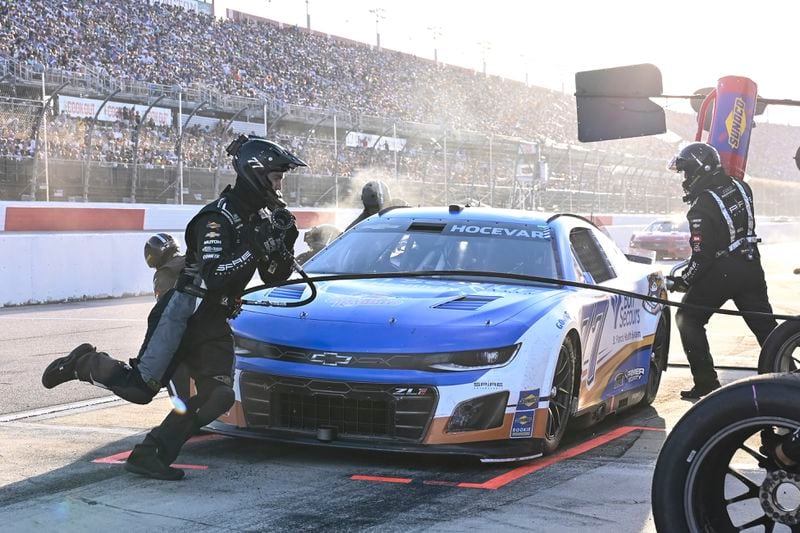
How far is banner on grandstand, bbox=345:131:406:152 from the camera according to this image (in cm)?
2800

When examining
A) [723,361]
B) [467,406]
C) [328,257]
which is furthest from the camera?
[723,361]

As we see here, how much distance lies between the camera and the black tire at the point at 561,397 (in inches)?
217

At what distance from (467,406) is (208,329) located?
128 centimetres

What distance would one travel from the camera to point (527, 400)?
5281 millimetres

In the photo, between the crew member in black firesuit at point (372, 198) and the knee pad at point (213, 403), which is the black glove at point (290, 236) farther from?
the crew member in black firesuit at point (372, 198)

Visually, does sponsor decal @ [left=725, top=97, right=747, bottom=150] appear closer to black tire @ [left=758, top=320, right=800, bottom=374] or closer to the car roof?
black tire @ [left=758, top=320, right=800, bottom=374]

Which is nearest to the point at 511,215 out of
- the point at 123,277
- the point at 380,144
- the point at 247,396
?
the point at 247,396

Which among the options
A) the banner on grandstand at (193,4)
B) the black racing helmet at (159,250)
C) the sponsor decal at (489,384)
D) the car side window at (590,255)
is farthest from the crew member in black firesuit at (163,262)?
the banner on grandstand at (193,4)

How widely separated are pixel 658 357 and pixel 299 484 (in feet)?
11.6

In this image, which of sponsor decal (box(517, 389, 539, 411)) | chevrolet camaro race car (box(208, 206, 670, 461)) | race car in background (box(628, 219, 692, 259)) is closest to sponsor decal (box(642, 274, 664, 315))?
chevrolet camaro race car (box(208, 206, 670, 461))

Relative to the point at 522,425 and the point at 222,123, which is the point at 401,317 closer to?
the point at 522,425

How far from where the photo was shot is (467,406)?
518 centimetres

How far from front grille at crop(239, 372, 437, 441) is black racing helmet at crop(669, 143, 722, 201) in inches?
136

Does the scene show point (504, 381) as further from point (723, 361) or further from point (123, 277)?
point (123, 277)
